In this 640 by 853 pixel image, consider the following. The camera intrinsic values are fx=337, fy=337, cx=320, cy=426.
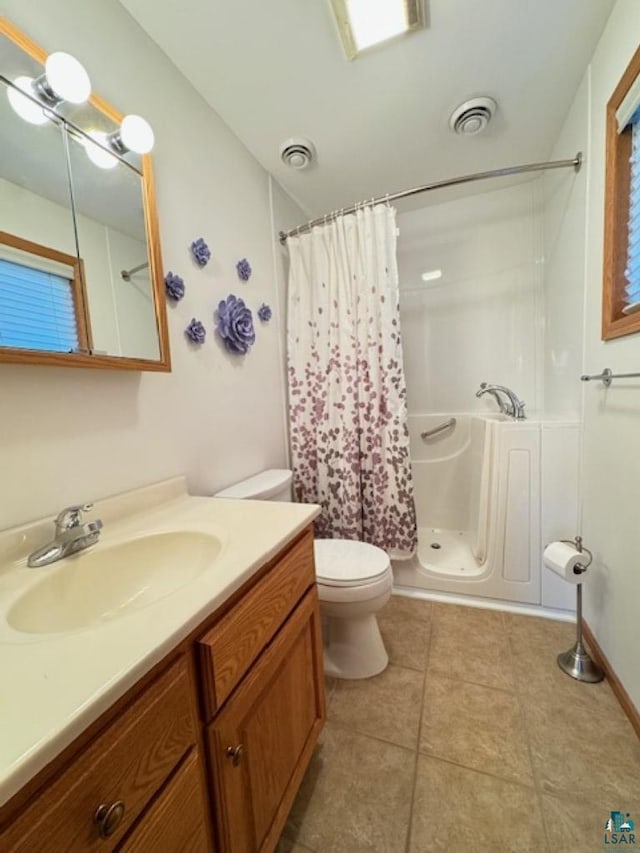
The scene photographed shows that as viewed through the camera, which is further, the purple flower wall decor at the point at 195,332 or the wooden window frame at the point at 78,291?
the purple flower wall decor at the point at 195,332

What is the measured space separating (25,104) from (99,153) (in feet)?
0.56

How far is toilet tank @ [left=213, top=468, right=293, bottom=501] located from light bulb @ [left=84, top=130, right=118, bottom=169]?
42.9 inches

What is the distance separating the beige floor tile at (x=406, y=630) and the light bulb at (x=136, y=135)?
6.72 ft

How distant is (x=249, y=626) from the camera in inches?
26.7

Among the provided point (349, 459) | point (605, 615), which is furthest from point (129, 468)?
point (605, 615)

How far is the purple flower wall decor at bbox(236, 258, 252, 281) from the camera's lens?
5.09 feet

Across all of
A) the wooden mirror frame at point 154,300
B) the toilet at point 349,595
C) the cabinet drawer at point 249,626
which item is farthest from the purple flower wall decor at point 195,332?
the cabinet drawer at point 249,626

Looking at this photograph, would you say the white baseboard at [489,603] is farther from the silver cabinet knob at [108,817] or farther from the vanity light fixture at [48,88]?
the vanity light fixture at [48,88]

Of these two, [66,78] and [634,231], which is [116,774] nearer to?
[66,78]

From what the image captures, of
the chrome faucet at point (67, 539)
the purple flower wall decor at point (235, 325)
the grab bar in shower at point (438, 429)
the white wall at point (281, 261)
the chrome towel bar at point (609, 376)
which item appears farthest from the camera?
the grab bar in shower at point (438, 429)

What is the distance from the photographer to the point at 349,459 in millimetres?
1805

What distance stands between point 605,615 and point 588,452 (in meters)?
0.63

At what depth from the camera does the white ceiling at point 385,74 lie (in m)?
1.10

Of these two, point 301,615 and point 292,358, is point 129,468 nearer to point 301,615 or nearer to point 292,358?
point 301,615
